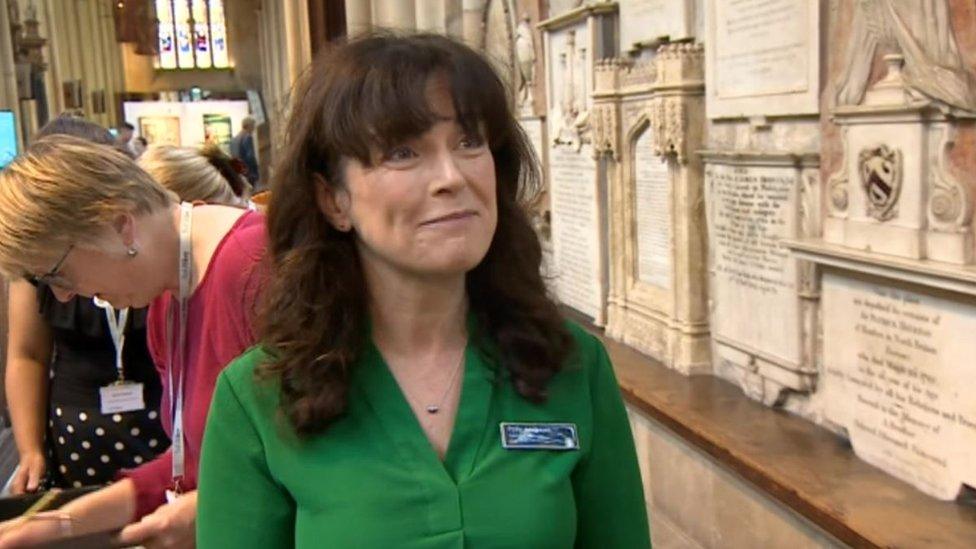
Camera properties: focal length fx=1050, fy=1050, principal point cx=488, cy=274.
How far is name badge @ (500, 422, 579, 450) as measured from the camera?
1.34 meters

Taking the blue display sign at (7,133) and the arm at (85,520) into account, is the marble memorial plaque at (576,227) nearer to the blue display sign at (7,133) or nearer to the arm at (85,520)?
the arm at (85,520)

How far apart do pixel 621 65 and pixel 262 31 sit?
28284 mm

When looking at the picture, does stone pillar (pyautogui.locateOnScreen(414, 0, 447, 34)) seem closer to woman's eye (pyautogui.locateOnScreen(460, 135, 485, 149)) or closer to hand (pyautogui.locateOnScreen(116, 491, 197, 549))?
hand (pyautogui.locateOnScreen(116, 491, 197, 549))

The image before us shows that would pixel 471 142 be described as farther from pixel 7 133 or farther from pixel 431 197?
pixel 7 133

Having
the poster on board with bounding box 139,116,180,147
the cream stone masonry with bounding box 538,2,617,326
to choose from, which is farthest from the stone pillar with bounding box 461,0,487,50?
the poster on board with bounding box 139,116,180,147

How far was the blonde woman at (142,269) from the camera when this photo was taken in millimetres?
1852

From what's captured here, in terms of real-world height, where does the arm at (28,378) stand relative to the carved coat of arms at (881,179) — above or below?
below

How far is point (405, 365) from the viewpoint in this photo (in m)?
1.41

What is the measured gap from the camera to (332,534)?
4.24 feet

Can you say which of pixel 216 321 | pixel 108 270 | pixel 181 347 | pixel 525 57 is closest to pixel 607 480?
pixel 216 321

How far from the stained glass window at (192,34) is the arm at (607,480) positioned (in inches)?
1360

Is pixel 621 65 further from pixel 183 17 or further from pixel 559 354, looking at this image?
pixel 183 17

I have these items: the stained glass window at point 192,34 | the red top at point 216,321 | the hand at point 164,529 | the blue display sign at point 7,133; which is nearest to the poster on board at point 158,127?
the blue display sign at point 7,133

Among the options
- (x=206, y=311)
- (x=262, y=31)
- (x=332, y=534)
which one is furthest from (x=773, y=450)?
(x=262, y=31)
